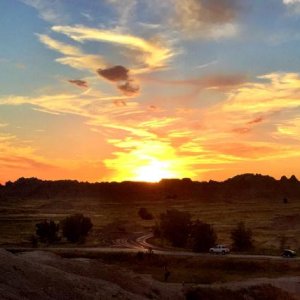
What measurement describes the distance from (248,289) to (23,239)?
6594 centimetres

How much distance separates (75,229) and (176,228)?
864 inches

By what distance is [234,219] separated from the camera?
150 meters

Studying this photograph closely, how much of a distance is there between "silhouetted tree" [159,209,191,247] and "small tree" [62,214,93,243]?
17620mm

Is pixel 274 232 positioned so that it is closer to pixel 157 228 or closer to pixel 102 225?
pixel 157 228

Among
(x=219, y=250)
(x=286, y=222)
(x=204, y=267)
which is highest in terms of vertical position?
(x=286, y=222)

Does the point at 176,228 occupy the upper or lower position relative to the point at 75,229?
upper

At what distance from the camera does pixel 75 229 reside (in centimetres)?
10344

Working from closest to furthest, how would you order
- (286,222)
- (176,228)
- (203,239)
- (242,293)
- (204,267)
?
(242,293) → (204,267) → (203,239) → (176,228) → (286,222)

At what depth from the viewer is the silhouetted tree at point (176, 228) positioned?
9562 centimetres

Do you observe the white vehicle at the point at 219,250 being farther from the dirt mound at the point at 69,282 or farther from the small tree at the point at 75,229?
the small tree at the point at 75,229

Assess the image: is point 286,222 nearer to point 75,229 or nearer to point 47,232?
point 75,229

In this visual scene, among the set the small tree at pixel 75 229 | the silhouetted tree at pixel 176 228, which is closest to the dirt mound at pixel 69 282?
the silhouetted tree at pixel 176 228

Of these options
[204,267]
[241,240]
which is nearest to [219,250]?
[241,240]

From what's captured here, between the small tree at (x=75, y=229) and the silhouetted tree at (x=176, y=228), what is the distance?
1762 centimetres
